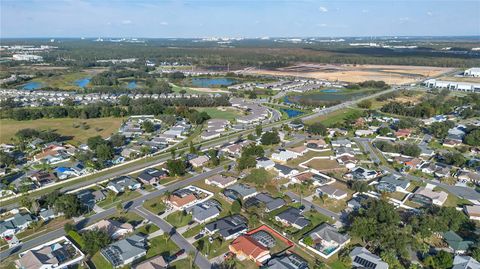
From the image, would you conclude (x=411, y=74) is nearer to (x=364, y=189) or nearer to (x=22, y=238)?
(x=364, y=189)

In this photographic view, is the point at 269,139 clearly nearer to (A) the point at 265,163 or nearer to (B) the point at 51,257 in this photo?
(A) the point at 265,163

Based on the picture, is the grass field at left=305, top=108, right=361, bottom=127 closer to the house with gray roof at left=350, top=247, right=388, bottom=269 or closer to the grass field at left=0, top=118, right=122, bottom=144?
the grass field at left=0, top=118, right=122, bottom=144

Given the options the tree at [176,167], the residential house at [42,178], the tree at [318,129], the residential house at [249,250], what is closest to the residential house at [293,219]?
the residential house at [249,250]

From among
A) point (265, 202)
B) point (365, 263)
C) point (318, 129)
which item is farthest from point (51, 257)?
point (318, 129)

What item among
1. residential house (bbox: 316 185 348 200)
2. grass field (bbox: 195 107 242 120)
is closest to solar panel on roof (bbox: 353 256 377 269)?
residential house (bbox: 316 185 348 200)

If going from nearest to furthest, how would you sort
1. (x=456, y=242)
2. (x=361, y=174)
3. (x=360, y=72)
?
1. (x=456, y=242)
2. (x=361, y=174)
3. (x=360, y=72)

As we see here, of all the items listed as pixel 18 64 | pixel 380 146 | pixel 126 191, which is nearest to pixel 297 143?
pixel 380 146
